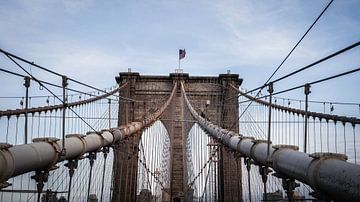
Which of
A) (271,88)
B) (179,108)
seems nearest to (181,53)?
(179,108)

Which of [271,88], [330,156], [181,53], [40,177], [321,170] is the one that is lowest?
[40,177]

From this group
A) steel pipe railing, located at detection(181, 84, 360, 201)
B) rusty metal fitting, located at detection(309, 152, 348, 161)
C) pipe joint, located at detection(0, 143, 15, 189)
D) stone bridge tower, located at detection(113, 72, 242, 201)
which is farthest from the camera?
stone bridge tower, located at detection(113, 72, 242, 201)

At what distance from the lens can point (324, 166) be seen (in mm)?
3469

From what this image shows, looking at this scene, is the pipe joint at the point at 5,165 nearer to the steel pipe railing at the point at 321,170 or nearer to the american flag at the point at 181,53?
the steel pipe railing at the point at 321,170

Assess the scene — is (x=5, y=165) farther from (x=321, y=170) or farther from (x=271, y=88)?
(x=271, y=88)

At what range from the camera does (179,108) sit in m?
22.5

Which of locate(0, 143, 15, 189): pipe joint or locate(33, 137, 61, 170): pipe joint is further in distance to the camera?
locate(33, 137, 61, 170): pipe joint

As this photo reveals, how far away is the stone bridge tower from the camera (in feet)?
66.6

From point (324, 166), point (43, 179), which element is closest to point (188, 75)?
point (43, 179)

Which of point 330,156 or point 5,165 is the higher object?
point 330,156

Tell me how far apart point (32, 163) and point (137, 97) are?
1873 centimetres

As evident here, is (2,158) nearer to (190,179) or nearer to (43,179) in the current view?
(43,179)

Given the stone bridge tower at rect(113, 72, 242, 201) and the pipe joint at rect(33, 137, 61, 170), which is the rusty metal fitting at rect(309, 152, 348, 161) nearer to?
the pipe joint at rect(33, 137, 61, 170)

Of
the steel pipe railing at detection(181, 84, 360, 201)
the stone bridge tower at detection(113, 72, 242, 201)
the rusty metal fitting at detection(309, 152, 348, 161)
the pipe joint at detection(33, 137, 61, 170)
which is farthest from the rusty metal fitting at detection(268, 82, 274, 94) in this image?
the stone bridge tower at detection(113, 72, 242, 201)
